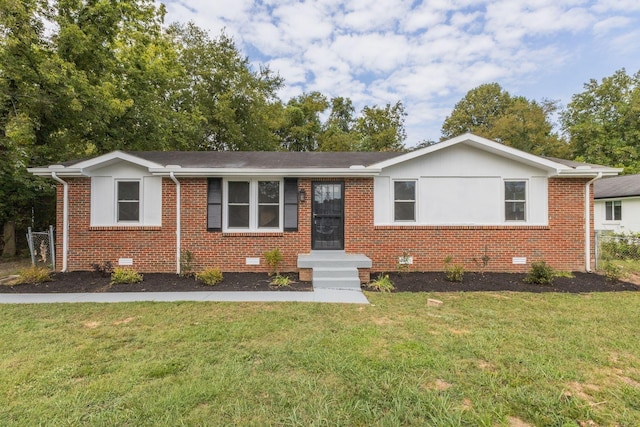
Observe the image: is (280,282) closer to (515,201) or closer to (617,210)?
(515,201)

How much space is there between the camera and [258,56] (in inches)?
824

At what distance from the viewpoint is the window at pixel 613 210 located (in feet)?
52.3

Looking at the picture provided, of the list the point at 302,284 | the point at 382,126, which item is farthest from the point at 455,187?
the point at 382,126

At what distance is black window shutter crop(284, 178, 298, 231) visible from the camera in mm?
7867

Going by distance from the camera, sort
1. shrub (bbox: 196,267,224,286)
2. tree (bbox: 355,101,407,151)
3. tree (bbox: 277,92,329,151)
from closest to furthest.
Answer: shrub (bbox: 196,267,224,286)
tree (bbox: 277,92,329,151)
tree (bbox: 355,101,407,151)

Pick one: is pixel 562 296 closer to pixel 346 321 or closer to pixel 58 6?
pixel 346 321

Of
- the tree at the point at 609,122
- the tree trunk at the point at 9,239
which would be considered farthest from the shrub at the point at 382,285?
the tree at the point at 609,122

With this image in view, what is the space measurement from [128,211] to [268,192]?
3.68 meters

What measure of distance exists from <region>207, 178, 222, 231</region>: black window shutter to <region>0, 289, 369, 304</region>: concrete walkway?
85.6 inches

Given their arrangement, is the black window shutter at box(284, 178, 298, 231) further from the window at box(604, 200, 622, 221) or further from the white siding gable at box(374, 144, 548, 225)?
the window at box(604, 200, 622, 221)

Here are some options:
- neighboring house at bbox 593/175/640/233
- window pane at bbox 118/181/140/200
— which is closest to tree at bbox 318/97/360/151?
neighboring house at bbox 593/175/640/233

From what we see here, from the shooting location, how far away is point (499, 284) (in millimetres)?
6633

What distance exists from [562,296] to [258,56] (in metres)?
21.7

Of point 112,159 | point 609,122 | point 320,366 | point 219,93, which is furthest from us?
point 609,122
